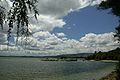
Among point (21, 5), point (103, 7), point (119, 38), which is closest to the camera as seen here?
point (21, 5)

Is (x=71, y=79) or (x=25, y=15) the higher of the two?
(x=25, y=15)

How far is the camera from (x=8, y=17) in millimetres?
6172

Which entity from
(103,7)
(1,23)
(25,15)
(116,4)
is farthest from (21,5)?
(103,7)

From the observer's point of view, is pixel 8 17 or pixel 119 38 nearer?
pixel 8 17

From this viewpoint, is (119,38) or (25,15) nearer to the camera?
(25,15)

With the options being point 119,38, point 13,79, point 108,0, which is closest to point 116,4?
point 108,0

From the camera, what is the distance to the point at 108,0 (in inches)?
755

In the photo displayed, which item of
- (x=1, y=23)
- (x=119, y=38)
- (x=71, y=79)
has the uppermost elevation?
(x=119, y=38)

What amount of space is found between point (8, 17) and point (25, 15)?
0.44 m

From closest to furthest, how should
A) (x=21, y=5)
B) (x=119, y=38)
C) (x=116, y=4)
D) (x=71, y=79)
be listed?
(x=21, y=5), (x=116, y=4), (x=119, y=38), (x=71, y=79)

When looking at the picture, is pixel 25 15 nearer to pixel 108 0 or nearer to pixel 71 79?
pixel 108 0

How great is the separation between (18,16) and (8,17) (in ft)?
1.05

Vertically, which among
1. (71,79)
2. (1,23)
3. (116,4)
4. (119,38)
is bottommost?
(71,79)

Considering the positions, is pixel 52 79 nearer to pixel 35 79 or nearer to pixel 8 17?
pixel 35 79
